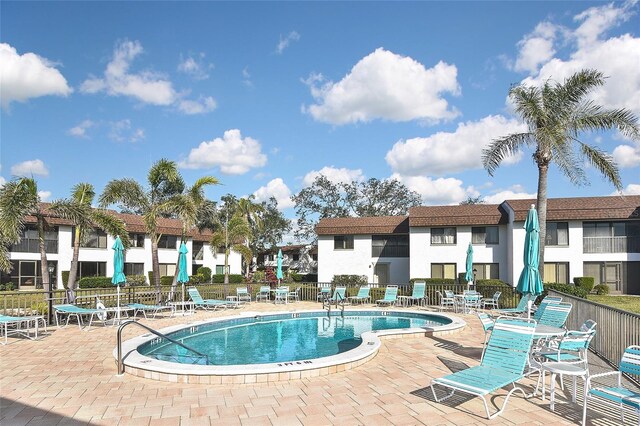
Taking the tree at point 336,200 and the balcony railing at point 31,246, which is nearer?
the balcony railing at point 31,246

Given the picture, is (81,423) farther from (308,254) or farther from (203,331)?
(308,254)

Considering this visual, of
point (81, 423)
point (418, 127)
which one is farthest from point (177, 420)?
point (418, 127)

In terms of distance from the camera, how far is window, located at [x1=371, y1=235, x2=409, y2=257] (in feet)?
102

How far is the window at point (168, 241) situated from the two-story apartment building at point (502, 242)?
14.2 metres

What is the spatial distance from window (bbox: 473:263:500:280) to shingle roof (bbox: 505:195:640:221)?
12.1 feet

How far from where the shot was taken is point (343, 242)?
31781 mm

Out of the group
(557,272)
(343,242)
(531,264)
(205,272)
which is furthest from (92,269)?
(557,272)

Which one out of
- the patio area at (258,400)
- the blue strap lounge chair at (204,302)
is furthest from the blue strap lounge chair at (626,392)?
the blue strap lounge chair at (204,302)

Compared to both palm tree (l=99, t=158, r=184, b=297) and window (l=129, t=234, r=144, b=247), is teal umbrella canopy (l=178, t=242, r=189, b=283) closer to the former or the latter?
palm tree (l=99, t=158, r=184, b=297)

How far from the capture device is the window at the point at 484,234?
27.8 meters

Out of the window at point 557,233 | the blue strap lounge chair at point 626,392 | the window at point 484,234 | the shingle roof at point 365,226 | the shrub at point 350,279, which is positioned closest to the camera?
the blue strap lounge chair at point 626,392

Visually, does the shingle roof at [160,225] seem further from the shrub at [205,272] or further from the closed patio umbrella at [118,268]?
the closed patio umbrella at [118,268]

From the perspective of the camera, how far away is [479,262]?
90.9 ft

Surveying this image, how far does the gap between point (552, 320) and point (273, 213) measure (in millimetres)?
44847
